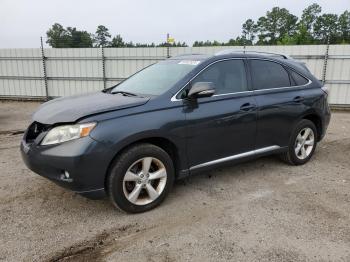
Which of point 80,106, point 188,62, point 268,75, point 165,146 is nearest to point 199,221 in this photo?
point 165,146

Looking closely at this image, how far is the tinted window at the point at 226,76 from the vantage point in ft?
13.0

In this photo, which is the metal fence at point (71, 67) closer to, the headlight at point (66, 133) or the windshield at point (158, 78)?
the windshield at point (158, 78)

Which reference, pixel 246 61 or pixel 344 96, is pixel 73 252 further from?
pixel 344 96

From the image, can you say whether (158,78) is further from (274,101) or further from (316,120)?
(316,120)

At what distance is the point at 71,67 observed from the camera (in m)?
12.6

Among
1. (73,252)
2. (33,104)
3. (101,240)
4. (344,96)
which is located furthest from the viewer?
(33,104)

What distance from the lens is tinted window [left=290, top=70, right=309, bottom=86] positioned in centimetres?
484

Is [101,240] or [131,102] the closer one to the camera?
[101,240]

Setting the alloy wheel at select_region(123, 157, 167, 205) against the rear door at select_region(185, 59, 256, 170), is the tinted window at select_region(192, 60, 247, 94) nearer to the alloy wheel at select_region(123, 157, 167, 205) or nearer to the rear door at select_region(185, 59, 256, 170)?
the rear door at select_region(185, 59, 256, 170)

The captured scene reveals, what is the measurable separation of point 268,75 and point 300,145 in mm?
1274

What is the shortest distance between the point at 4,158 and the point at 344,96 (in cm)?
1024

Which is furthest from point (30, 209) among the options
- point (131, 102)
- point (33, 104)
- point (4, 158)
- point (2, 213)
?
point (33, 104)

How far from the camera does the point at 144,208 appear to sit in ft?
11.6

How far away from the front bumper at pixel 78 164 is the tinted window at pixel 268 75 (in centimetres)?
233
